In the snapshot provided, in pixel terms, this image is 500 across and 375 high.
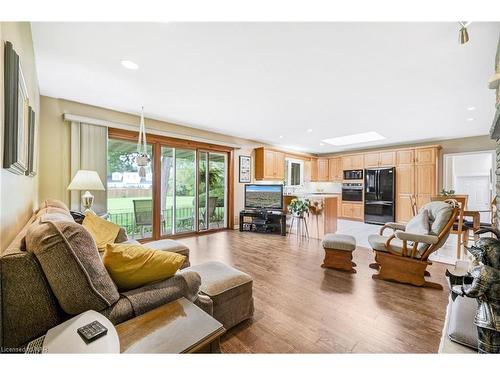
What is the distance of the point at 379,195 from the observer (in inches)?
257

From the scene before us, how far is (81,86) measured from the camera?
292 centimetres

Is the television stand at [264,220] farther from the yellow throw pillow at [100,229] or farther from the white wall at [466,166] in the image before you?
the white wall at [466,166]

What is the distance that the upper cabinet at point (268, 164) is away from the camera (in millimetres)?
6188

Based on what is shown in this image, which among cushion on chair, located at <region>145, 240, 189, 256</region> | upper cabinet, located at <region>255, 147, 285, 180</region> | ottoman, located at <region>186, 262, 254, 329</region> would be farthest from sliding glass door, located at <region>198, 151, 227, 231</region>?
ottoman, located at <region>186, 262, 254, 329</region>

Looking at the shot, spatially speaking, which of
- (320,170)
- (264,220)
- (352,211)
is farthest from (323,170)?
(264,220)

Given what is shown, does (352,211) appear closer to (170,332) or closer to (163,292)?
(163,292)

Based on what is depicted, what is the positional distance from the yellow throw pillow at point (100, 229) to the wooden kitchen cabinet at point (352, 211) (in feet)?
22.1

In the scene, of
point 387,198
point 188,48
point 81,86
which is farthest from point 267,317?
point 387,198

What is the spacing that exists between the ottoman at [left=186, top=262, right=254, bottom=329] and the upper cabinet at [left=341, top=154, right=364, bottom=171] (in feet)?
21.5

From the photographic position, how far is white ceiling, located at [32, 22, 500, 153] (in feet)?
5.96

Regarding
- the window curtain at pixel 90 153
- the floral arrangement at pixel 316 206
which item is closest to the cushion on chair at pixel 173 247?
the window curtain at pixel 90 153

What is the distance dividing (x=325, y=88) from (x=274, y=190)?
287 centimetres

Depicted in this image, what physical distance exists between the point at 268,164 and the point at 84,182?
4.33 metres
